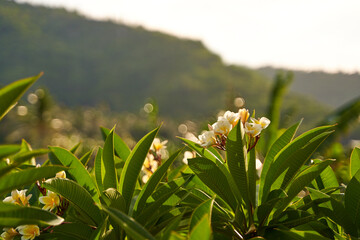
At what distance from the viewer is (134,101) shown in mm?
105875

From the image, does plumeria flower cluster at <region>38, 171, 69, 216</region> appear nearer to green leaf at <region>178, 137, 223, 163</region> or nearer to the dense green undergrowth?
the dense green undergrowth

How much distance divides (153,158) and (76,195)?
0.66 meters

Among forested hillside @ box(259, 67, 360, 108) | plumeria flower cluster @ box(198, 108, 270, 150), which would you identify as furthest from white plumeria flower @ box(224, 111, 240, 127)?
forested hillside @ box(259, 67, 360, 108)

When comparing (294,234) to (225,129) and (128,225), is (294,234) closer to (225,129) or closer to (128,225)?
(225,129)

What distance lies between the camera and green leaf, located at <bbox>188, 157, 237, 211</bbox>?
1.12m

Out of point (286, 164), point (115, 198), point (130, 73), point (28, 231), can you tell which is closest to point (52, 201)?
point (28, 231)

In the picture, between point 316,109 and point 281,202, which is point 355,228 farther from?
point 316,109

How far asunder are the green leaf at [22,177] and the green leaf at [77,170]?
0.95 ft

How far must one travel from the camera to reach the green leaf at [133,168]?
3.92 ft

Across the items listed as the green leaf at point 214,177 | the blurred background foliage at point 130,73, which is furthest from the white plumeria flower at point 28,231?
the blurred background foliage at point 130,73

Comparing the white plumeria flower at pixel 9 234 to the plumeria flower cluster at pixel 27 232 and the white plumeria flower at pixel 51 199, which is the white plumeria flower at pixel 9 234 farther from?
the white plumeria flower at pixel 51 199

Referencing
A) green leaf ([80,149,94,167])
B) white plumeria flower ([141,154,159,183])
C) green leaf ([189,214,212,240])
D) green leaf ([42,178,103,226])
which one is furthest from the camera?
white plumeria flower ([141,154,159,183])

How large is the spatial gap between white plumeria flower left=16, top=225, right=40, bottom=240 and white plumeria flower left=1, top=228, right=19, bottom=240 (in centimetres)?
5

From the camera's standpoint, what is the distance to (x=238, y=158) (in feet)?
3.66
